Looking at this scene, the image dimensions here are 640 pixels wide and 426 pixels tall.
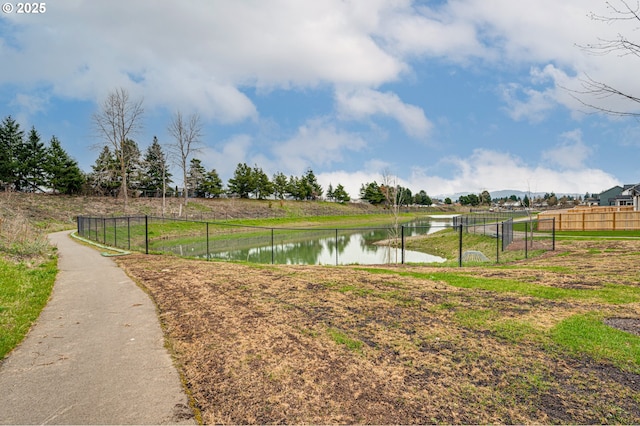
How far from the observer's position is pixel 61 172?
1679 inches

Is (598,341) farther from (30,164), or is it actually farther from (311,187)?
(311,187)

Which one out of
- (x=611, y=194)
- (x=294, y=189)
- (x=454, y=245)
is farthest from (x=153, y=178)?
(x=611, y=194)

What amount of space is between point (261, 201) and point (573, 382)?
64.9 meters

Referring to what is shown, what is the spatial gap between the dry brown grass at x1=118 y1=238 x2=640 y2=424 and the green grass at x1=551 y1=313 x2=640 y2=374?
0.60ft

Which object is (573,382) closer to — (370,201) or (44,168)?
(44,168)

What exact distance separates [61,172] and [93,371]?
49638 millimetres

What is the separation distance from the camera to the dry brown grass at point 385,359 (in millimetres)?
2883

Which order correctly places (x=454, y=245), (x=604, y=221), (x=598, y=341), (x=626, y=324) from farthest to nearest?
(x=604, y=221), (x=454, y=245), (x=626, y=324), (x=598, y=341)

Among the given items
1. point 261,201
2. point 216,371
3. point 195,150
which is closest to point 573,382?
point 216,371

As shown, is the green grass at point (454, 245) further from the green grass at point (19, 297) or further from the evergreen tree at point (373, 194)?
the evergreen tree at point (373, 194)

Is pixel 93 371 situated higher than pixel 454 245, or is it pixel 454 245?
pixel 93 371

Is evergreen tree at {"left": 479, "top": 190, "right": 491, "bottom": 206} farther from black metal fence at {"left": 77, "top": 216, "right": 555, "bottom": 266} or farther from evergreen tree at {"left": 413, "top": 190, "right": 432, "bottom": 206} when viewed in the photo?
black metal fence at {"left": 77, "top": 216, "right": 555, "bottom": 266}

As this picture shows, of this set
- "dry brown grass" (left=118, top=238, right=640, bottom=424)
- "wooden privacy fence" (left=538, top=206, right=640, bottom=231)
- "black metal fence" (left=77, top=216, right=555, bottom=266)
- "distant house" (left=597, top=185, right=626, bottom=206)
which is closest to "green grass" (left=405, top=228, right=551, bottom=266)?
"black metal fence" (left=77, top=216, right=555, bottom=266)

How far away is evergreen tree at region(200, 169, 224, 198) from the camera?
61394 mm
